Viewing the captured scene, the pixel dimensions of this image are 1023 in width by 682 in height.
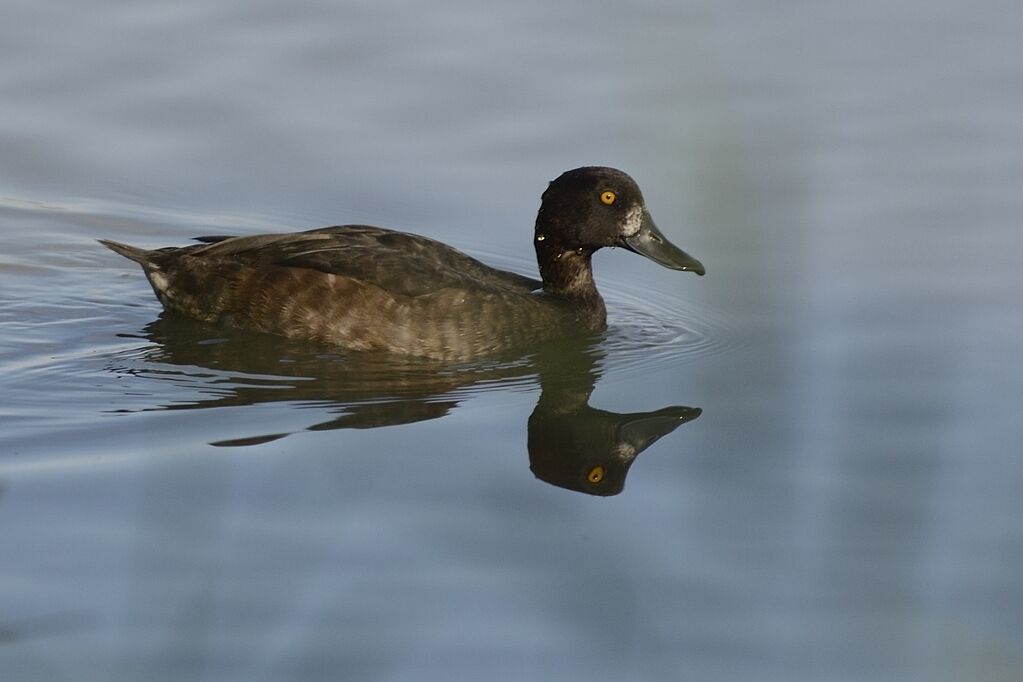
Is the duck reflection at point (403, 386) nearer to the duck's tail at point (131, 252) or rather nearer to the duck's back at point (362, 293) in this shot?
the duck's back at point (362, 293)

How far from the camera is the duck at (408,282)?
8688 millimetres

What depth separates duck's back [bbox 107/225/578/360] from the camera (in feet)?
28.5

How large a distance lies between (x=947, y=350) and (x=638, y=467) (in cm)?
218

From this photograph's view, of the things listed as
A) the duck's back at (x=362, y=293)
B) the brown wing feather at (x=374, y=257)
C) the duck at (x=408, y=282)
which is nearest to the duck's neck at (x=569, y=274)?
the duck at (x=408, y=282)

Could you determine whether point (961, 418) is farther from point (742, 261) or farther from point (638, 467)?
point (742, 261)

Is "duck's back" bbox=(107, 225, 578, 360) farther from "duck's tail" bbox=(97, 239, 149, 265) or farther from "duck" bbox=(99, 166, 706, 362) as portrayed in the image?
"duck's tail" bbox=(97, 239, 149, 265)

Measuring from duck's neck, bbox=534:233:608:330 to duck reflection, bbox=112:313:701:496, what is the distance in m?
0.33

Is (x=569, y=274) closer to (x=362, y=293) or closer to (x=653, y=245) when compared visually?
(x=653, y=245)

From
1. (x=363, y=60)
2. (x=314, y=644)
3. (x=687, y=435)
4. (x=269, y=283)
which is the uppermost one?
(x=363, y=60)

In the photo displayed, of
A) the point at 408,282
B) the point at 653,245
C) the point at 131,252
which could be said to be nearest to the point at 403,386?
the point at 408,282

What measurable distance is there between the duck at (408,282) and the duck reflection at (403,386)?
12 cm

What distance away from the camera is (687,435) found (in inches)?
275

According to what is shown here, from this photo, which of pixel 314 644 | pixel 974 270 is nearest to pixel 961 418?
pixel 974 270

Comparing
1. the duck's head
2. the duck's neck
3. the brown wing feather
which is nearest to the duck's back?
the brown wing feather
